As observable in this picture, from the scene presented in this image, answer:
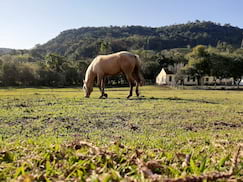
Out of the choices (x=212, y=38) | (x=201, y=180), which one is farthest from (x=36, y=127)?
(x=212, y=38)

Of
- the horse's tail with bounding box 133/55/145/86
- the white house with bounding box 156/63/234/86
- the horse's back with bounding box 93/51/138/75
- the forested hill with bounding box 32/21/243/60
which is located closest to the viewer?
the horse's back with bounding box 93/51/138/75

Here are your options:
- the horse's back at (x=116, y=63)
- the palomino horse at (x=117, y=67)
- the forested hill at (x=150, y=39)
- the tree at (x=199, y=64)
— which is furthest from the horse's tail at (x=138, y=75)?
the forested hill at (x=150, y=39)

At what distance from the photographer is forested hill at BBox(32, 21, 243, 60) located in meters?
130

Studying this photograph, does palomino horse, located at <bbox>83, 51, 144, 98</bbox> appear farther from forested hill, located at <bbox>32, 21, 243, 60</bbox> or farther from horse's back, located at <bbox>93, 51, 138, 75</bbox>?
forested hill, located at <bbox>32, 21, 243, 60</bbox>

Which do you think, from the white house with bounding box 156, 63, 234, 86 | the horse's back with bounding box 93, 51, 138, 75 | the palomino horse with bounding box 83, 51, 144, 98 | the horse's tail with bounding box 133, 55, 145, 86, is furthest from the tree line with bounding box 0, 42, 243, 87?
the horse's tail with bounding box 133, 55, 145, 86

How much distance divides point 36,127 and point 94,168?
305cm

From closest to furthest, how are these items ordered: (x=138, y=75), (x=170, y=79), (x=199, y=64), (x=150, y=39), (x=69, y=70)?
(x=138, y=75) → (x=199, y=64) → (x=69, y=70) → (x=170, y=79) → (x=150, y=39)

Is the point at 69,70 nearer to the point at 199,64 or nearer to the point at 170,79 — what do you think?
the point at 199,64

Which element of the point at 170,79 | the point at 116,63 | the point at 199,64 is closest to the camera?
the point at 116,63

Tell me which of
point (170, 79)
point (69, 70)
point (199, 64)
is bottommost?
point (170, 79)

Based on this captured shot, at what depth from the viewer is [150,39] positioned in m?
153

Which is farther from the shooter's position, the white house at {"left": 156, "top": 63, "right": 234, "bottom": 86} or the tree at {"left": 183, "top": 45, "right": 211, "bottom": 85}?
the white house at {"left": 156, "top": 63, "right": 234, "bottom": 86}

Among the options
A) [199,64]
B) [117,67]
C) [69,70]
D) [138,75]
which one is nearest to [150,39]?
[199,64]

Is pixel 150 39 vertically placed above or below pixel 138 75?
above
